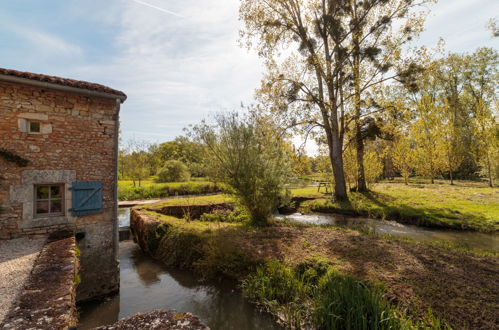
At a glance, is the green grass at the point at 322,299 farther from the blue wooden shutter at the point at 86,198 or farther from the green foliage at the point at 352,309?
the blue wooden shutter at the point at 86,198

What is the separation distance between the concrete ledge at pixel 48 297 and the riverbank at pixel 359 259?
12.3 feet

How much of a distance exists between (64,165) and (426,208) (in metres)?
16.3

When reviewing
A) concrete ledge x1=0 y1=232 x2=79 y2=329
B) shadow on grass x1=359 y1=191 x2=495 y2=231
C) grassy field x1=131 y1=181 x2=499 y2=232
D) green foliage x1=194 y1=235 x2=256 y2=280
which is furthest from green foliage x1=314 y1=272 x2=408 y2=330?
shadow on grass x1=359 y1=191 x2=495 y2=231

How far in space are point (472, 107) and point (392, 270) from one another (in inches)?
1423

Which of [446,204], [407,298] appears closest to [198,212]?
[407,298]

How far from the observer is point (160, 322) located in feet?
8.81

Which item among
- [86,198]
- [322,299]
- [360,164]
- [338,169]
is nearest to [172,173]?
[338,169]

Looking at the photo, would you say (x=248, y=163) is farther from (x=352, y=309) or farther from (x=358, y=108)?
(x=358, y=108)

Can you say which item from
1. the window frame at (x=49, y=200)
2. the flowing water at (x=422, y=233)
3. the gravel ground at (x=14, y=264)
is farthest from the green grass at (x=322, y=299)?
the flowing water at (x=422, y=233)

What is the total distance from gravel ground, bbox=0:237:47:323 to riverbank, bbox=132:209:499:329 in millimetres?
4017

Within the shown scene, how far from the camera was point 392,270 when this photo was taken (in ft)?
18.6

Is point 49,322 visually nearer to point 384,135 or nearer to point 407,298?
point 407,298

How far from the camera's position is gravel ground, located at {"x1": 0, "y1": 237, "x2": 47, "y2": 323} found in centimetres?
344

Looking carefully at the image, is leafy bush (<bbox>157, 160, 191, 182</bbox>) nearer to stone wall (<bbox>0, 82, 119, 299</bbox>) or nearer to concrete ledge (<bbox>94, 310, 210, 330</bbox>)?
stone wall (<bbox>0, 82, 119, 299</bbox>)
